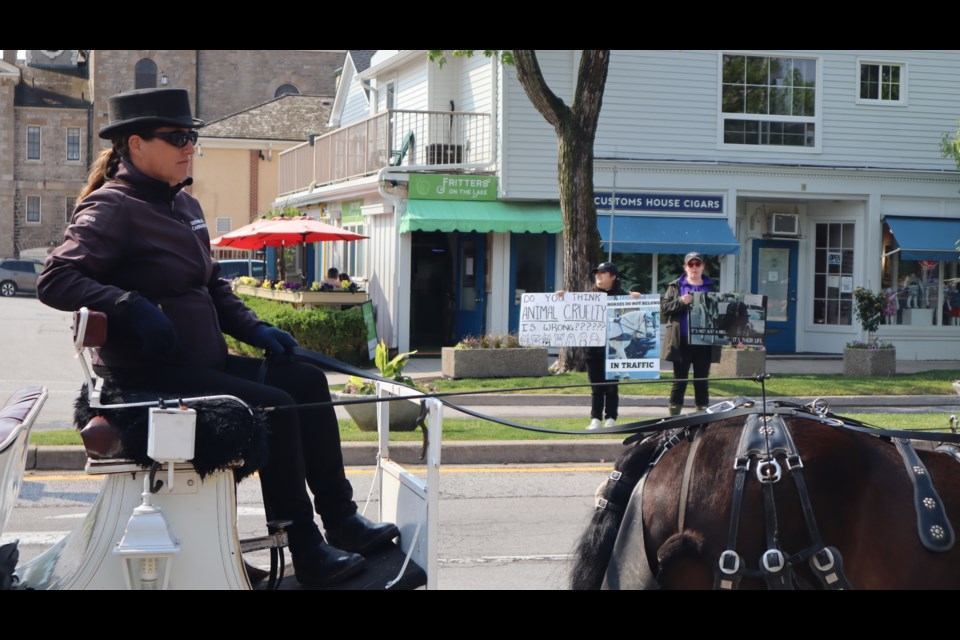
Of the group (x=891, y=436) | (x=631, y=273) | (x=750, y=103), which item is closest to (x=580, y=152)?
(x=631, y=273)

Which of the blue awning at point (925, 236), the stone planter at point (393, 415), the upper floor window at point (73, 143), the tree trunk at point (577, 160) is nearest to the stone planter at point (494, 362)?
the tree trunk at point (577, 160)

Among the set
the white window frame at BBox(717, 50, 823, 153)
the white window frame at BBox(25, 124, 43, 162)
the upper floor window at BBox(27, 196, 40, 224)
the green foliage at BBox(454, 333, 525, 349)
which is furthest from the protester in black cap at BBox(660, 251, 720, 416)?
the white window frame at BBox(25, 124, 43, 162)

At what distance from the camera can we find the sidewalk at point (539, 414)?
374 inches

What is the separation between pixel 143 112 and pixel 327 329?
16.4m

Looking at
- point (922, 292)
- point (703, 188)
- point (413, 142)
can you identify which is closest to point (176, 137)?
point (703, 188)

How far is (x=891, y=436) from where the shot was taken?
362cm

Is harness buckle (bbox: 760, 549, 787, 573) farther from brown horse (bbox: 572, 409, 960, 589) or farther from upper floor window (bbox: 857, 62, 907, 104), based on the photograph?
upper floor window (bbox: 857, 62, 907, 104)

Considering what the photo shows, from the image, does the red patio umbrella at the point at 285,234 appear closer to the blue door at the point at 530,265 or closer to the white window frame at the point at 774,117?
the blue door at the point at 530,265

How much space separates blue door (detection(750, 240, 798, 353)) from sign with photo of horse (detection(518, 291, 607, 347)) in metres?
11.8

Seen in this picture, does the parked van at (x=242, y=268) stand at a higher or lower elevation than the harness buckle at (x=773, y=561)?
higher

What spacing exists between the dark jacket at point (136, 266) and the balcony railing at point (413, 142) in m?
17.7
